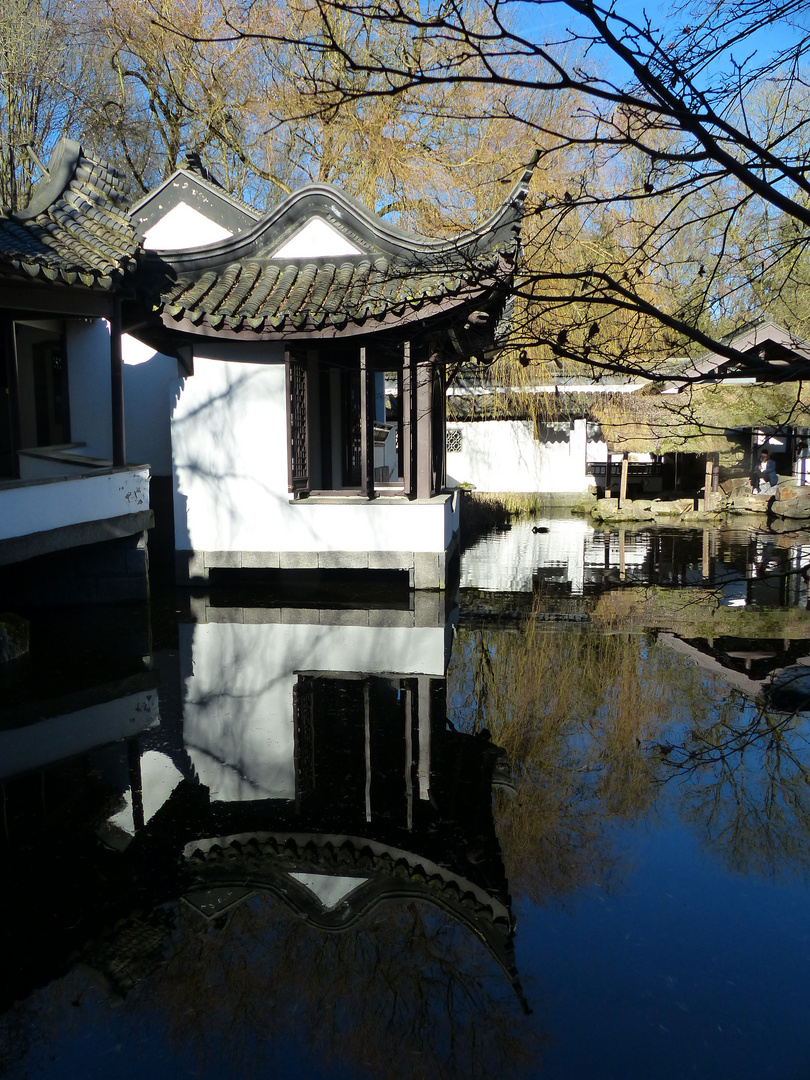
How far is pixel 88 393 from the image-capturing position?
10.5 metres

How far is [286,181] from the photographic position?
67.4ft

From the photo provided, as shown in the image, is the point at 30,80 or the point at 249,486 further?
the point at 30,80

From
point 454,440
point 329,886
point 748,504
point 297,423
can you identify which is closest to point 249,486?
point 297,423

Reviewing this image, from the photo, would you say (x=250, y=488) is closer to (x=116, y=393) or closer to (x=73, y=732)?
(x=116, y=393)

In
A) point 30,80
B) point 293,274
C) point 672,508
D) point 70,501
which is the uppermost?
point 30,80

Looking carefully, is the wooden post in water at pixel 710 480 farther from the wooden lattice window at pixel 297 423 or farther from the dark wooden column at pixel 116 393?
the dark wooden column at pixel 116 393

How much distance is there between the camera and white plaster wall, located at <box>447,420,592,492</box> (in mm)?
22625

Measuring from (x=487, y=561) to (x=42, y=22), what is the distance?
56.1 ft

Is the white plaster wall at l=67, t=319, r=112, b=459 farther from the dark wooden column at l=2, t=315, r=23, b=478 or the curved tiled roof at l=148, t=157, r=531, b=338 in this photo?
the dark wooden column at l=2, t=315, r=23, b=478

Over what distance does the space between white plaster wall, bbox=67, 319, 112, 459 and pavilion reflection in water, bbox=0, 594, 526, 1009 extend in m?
4.87

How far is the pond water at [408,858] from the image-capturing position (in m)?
2.73

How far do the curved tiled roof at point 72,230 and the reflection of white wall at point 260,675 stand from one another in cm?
341

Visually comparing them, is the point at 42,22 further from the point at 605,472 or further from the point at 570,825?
the point at 570,825

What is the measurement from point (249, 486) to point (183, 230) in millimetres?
3943
